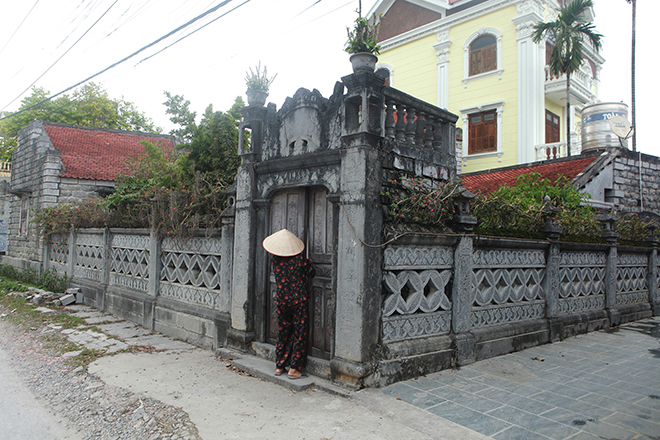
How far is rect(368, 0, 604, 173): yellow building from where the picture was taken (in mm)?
17938

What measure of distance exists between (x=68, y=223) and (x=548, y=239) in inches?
508

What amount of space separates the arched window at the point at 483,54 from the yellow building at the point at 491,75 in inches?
1.7

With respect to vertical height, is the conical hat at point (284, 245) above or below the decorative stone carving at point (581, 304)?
above

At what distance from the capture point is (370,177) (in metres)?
5.04

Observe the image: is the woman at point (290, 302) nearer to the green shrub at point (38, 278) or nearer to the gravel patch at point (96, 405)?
the gravel patch at point (96, 405)

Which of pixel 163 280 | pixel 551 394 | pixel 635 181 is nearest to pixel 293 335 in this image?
pixel 551 394

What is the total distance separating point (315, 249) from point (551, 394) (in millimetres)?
3232

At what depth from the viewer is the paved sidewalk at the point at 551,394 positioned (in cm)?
394

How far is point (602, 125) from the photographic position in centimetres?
1382

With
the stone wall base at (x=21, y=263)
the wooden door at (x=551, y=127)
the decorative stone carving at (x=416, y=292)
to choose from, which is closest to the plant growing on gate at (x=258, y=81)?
the decorative stone carving at (x=416, y=292)

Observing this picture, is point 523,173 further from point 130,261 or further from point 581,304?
point 130,261

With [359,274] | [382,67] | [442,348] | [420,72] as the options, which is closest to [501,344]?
[442,348]

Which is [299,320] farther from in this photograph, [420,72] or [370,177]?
[420,72]

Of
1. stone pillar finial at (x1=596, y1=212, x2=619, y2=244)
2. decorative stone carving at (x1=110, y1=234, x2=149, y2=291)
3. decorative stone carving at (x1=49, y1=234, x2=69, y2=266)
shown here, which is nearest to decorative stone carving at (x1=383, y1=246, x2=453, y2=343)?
stone pillar finial at (x1=596, y1=212, x2=619, y2=244)
